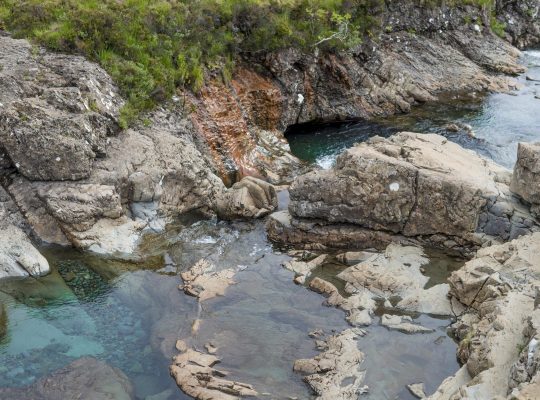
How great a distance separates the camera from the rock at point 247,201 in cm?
1988

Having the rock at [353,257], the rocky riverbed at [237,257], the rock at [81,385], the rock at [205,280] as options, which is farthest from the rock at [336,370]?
the rock at [81,385]

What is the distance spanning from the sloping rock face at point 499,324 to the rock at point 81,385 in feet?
23.1

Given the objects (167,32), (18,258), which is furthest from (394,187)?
(167,32)

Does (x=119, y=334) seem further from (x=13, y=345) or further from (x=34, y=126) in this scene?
(x=34, y=126)

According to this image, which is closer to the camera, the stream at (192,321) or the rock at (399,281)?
the stream at (192,321)

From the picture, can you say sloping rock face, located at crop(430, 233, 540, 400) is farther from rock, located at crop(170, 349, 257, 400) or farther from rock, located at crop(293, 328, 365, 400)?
rock, located at crop(170, 349, 257, 400)

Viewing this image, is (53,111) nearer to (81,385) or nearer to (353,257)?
(81,385)

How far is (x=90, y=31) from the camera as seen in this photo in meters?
22.5

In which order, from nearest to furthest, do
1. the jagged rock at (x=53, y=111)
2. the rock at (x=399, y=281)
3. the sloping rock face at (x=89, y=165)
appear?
1. the rock at (x=399, y=281)
2. the sloping rock face at (x=89, y=165)
3. the jagged rock at (x=53, y=111)

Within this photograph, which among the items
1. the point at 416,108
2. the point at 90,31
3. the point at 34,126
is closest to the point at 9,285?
the point at 34,126

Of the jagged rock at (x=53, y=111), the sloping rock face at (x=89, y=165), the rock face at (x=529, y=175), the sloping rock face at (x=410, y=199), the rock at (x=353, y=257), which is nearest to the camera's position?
the rock face at (x=529, y=175)

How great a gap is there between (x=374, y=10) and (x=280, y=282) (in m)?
23.3

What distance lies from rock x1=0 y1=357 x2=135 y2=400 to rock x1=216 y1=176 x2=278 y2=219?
815cm

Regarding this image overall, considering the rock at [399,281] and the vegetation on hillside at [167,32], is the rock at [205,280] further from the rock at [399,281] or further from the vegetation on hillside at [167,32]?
the vegetation on hillside at [167,32]
